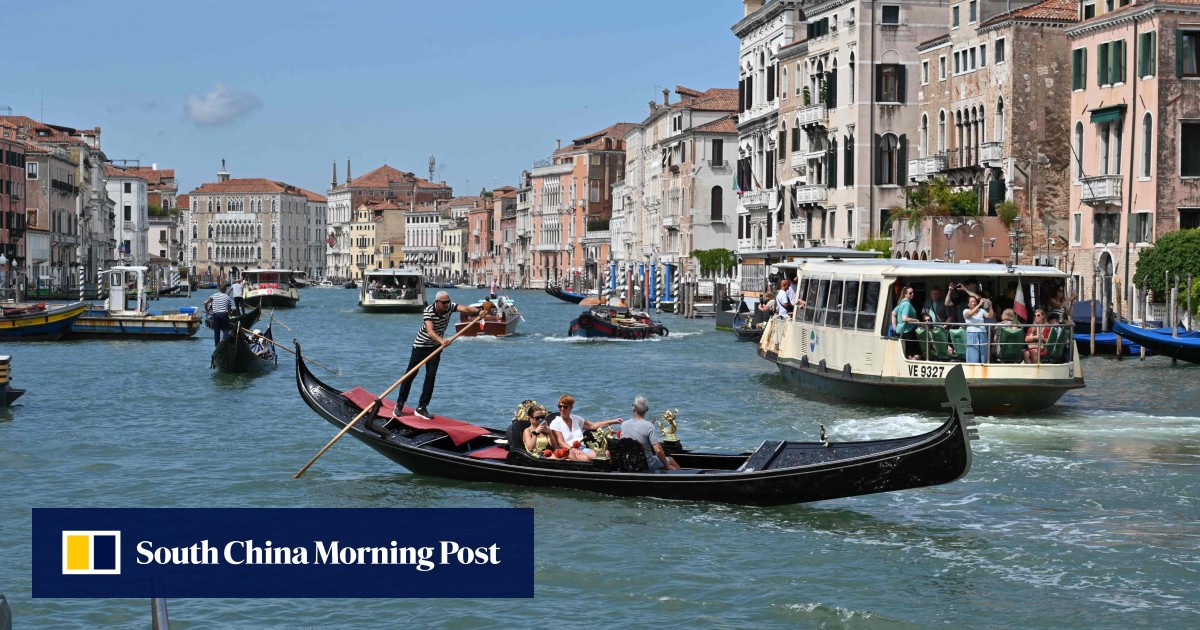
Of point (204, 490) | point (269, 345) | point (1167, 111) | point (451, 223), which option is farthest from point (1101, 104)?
point (451, 223)

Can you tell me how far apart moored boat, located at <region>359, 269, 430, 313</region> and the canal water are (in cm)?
3158

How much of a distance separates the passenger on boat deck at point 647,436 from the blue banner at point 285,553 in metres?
0.82

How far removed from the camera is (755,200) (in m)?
47.7

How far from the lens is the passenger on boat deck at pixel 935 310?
16125mm

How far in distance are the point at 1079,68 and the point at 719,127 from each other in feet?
90.6

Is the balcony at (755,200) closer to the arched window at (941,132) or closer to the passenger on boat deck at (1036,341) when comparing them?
the arched window at (941,132)

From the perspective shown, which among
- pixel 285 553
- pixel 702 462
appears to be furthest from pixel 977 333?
pixel 285 553

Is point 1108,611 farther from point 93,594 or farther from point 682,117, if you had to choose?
point 682,117

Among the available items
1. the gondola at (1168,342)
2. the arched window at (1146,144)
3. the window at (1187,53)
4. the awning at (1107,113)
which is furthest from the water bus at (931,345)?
the awning at (1107,113)

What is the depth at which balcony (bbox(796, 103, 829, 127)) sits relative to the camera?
40.8 metres

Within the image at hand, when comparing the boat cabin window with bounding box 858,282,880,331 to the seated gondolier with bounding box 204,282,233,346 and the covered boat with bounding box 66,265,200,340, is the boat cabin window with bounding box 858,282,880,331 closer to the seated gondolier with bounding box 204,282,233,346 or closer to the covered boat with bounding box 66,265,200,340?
the seated gondolier with bounding box 204,282,233,346

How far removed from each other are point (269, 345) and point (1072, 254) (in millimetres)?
14152

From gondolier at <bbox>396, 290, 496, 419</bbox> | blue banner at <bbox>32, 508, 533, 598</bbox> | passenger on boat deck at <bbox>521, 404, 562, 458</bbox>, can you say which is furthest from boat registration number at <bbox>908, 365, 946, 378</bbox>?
blue banner at <bbox>32, 508, 533, 598</bbox>

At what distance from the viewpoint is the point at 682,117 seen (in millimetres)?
60656
